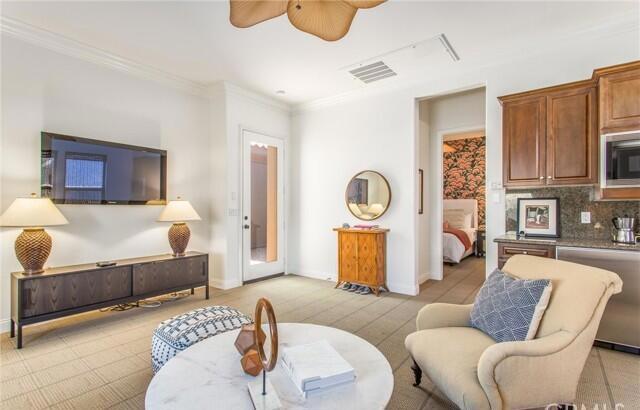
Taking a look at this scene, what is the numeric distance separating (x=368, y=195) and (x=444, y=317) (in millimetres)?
2759

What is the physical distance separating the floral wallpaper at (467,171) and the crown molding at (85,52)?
6.19 metres

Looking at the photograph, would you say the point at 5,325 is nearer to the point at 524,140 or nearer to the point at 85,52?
the point at 85,52

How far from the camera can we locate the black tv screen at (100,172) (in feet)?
10.5

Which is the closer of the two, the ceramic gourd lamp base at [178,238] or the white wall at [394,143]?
the white wall at [394,143]

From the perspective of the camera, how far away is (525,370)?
144cm

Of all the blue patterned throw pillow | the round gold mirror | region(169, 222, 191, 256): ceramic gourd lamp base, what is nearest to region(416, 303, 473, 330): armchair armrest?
the blue patterned throw pillow

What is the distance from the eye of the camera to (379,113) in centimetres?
459

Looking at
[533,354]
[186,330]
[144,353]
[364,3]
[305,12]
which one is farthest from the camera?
[144,353]

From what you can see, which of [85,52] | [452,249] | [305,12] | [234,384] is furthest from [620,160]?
[85,52]

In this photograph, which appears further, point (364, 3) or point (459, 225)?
point (459, 225)

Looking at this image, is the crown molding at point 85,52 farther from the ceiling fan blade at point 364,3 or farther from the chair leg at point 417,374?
the chair leg at point 417,374

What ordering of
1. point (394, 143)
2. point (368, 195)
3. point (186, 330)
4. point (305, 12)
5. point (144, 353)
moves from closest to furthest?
point (305, 12) < point (186, 330) < point (144, 353) < point (394, 143) < point (368, 195)

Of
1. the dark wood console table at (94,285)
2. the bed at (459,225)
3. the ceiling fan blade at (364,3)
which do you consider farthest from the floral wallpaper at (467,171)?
the ceiling fan blade at (364,3)

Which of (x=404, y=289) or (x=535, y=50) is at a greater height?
(x=535, y=50)
